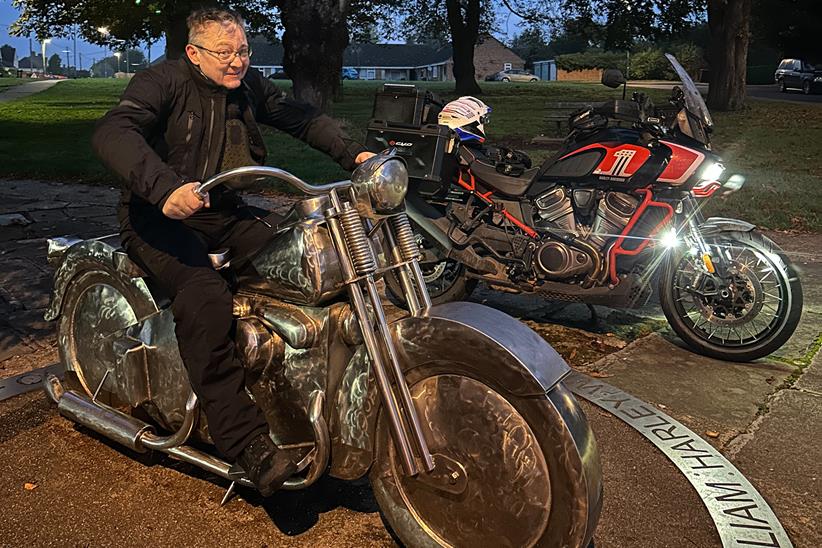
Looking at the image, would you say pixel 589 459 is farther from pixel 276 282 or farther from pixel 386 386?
pixel 276 282

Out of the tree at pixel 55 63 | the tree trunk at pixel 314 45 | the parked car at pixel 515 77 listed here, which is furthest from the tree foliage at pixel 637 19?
the tree at pixel 55 63

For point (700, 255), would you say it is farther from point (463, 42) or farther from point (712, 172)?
point (463, 42)

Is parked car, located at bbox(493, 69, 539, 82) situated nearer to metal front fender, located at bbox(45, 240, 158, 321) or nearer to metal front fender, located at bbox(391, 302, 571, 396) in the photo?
metal front fender, located at bbox(45, 240, 158, 321)

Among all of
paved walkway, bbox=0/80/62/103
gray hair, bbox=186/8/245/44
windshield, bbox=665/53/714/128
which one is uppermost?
paved walkway, bbox=0/80/62/103

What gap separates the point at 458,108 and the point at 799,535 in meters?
3.82

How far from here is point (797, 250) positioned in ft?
25.9

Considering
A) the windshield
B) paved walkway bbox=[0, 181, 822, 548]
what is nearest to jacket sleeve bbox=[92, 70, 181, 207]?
paved walkway bbox=[0, 181, 822, 548]

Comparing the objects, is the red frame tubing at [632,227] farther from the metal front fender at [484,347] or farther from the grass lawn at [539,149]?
the grass lawn at [539,149]

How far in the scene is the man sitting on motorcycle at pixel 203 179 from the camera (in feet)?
9.48

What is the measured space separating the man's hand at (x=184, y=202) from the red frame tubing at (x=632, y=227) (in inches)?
125

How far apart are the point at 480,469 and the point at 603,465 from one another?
116cm

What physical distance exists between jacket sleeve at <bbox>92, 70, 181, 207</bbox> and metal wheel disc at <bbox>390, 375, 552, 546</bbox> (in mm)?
1130

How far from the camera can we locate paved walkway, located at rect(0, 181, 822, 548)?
125 inches

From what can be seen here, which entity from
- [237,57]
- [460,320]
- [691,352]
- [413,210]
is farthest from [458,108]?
[460,320]
